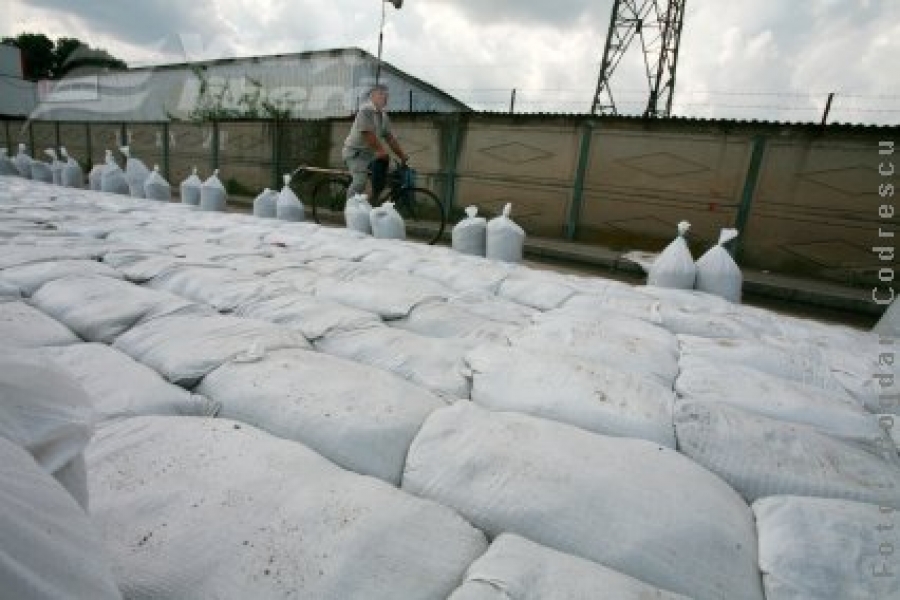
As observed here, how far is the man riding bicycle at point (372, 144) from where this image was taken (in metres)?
4.80

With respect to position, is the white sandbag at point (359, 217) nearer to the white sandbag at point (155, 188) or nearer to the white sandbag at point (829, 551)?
the white sandbag at point (155, 188)

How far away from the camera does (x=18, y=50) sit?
22.0m

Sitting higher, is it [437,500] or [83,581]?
[83,581]

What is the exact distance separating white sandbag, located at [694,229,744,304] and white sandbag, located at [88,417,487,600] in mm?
2650

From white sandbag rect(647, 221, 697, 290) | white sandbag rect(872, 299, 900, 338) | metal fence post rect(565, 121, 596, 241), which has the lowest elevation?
white sandbag rect(872, 299, 900, 338)

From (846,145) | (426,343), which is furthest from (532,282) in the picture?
(846,145)

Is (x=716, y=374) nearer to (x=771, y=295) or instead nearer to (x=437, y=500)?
(x=437, y=500)

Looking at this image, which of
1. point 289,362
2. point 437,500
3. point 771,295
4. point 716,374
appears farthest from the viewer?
point 771,295

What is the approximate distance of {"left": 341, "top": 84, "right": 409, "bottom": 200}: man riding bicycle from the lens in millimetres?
4805

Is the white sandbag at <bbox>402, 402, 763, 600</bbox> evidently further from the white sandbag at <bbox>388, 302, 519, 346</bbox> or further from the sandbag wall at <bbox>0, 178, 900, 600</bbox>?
the white sandbag at <bbox>388, 302, 519, 346</bbox>

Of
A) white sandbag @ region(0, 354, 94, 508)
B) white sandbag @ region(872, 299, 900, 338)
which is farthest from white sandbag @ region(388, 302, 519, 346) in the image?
white sandbag @ region(872, 299, 900, 338)

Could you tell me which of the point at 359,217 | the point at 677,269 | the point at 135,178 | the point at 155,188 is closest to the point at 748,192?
the point at 677,269

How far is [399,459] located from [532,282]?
145 centimetres

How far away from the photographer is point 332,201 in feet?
21.8
